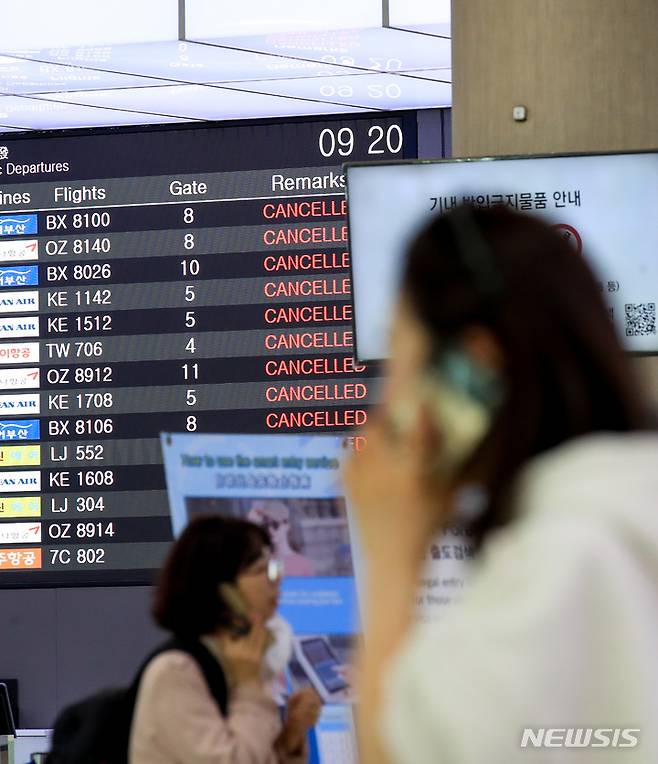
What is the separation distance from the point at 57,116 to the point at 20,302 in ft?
2.22

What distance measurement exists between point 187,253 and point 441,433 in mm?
4193

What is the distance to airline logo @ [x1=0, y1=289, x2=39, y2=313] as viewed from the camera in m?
4.92

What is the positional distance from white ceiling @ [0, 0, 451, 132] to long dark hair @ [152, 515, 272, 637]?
8.93 feet

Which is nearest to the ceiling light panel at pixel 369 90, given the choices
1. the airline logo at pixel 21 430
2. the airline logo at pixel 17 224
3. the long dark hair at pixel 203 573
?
the airline logo at pixel 17 224

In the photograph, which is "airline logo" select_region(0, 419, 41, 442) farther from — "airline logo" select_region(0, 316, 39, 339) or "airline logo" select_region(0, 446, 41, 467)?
"airline logo" select_region(0, 316, 39, 339)

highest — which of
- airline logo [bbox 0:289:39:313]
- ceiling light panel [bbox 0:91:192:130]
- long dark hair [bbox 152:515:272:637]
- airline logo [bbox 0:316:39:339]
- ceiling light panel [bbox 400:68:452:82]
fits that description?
ceiling light panel [bbox 400:68:452:82]

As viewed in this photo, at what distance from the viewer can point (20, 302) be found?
16.1 feet

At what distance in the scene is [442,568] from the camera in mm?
1786

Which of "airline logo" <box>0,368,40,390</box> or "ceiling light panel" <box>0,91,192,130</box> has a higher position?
"ceiling light panel" <box>0,91,192,130</box>

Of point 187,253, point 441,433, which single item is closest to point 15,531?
point 187,253

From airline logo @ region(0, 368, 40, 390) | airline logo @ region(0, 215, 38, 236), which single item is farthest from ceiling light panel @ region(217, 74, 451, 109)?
airline logo @ region(0, 368, 40, 390)

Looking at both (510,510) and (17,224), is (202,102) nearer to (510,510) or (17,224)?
(17,224)

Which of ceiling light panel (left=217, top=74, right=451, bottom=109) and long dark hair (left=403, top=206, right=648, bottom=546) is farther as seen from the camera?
ceiling light panel (left=217, top=74, right=451, bottom=109)

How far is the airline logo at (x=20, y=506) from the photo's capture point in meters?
4.83
